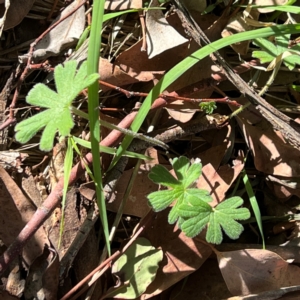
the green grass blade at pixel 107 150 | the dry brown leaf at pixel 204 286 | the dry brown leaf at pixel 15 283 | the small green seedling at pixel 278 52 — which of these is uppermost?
the small green seedling at pixel 278 52

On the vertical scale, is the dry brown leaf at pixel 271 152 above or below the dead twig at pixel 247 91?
below

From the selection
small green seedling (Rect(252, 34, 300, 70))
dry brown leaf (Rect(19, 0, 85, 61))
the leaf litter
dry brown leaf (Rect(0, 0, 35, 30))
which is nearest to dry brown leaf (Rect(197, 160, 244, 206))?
the leaf litter

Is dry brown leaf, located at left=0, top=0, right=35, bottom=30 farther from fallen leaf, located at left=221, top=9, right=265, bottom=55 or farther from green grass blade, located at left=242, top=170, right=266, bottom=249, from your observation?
green grass blade, located at left=242, top=170, right=266, bottom=249

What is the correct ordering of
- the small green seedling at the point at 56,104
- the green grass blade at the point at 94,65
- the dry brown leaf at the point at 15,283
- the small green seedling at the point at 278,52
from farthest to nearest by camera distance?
the dry brown leaf at the point at 15,283 → the small green seedling at the point at 278,52 → the green grass blade at the point at 94,65 → the small green seedling at the point at 56,104

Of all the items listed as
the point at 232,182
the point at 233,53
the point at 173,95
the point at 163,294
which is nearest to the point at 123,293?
the point at 163,294

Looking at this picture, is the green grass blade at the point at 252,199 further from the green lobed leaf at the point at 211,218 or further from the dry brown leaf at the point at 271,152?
the green lobed leaf at the point at 211,218

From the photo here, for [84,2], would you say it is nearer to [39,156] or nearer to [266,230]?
[39,156]

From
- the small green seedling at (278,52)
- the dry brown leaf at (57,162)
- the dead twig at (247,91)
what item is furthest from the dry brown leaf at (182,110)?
the dry brown leaf at (57,162)
